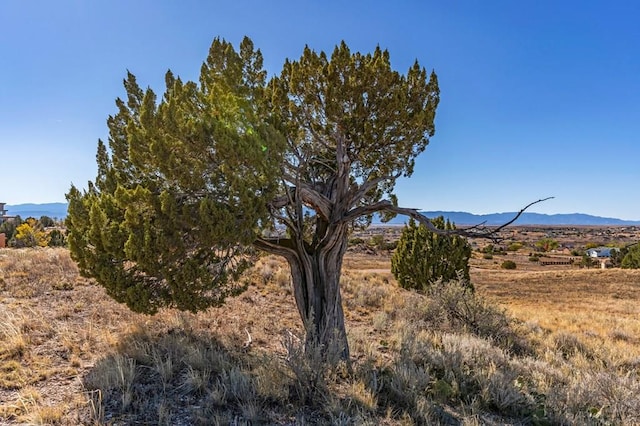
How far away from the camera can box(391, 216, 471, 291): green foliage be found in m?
16.3

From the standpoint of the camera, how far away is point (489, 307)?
10742 mm

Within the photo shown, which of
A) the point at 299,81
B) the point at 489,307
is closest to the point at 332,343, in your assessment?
the point at 299,81

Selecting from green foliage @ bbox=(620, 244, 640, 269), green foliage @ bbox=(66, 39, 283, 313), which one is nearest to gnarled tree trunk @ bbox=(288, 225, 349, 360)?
green foliage @ bbox=(66, 39, 283, 313)

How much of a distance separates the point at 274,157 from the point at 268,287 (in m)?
8.72

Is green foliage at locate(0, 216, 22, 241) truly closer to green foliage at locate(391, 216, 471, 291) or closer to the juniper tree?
green foliage at locate(391, 216, 471, 291)

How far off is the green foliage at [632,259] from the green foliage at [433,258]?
1387 inches

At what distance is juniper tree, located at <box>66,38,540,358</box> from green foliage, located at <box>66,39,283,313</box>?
17mm

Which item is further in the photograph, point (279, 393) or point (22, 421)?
Answer: point (279, 393)

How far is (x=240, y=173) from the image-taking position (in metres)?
5.25

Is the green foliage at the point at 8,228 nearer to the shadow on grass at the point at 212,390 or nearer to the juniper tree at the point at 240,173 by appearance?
the juniper tree at the point at 240,173

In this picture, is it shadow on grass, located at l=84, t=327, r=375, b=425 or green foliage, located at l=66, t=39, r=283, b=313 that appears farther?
green foliage, located at l=66, t=39, r=283, b=313

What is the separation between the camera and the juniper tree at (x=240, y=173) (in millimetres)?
4879

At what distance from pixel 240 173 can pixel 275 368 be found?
2807mm

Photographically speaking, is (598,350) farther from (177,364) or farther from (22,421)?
(22,421)
